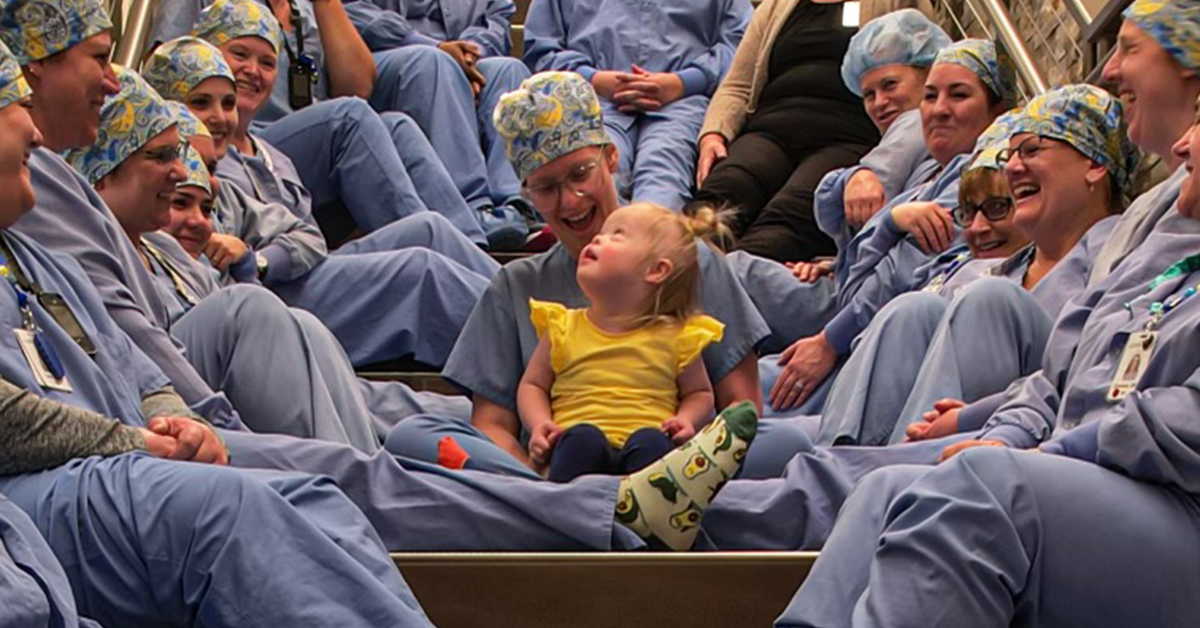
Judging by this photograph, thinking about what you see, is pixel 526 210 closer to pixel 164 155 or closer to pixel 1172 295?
pixel 164 155

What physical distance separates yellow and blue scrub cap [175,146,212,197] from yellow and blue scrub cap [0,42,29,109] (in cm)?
130

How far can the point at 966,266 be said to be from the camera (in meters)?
4.69

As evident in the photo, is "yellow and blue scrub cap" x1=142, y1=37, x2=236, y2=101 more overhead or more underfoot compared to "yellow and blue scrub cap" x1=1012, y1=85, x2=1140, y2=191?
more underfoot

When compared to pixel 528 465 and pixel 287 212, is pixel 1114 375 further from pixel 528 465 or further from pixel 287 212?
pixel 287 212

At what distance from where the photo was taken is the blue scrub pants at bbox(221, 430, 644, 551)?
3703 millimetres

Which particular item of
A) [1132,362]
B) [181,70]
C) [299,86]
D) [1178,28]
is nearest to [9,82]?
[1132,362]

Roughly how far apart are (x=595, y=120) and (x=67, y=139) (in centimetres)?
91

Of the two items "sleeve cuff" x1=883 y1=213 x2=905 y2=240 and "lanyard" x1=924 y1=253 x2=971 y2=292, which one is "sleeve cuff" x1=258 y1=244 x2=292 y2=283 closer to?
"sleeve cuff" x1=883 y1=213 x2=905 y2=240

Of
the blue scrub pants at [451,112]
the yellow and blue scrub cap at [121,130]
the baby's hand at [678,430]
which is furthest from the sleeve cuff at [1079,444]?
the blue scrub pants at [451,112]

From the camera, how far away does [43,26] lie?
13.9 feet

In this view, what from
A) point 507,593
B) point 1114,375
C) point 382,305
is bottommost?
point 382,305

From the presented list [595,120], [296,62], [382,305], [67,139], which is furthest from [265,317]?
[296,62]

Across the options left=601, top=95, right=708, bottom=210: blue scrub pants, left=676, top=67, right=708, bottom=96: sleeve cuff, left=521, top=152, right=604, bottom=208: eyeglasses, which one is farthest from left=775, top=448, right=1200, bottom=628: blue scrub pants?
left=676, top=67, right=708, bottom=96: sleeve cuff

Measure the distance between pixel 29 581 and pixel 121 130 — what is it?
177 cm
